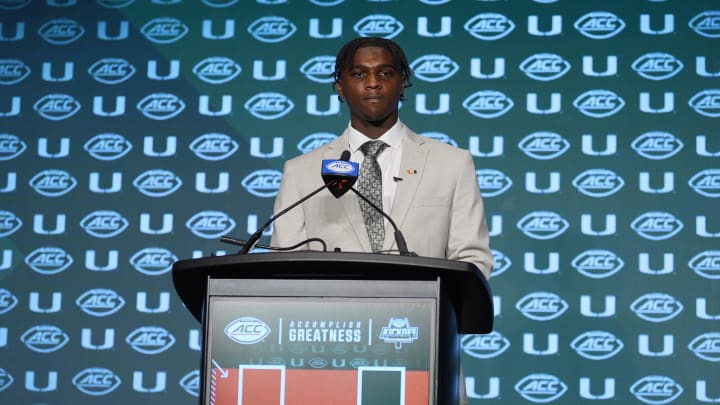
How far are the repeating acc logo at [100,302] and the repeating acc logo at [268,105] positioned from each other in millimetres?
1125

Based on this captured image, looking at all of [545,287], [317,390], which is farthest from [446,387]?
[545,287]

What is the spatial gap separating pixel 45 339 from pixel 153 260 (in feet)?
2.17

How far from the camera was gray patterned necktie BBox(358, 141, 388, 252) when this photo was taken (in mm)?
2557

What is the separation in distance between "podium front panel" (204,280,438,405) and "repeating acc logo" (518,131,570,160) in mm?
2898

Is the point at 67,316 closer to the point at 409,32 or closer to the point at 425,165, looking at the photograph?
the point at 409,32

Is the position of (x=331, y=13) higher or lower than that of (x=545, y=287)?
higher

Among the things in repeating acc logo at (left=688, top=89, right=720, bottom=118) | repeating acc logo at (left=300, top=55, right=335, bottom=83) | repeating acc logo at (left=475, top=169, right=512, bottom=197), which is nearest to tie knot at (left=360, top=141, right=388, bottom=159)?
repeating acc logo at (left=475, top=169, right=512, bottom=197)

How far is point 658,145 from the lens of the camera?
14.9ft

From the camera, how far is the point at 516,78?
4680 millimetres

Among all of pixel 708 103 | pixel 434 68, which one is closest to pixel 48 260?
pixel 434 68

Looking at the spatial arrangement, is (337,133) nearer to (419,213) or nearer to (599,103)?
(599,103)

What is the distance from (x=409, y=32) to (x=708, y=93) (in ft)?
4.71

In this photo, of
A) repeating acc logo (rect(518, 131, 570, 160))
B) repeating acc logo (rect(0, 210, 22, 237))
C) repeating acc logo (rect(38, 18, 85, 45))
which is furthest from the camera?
repeating acc logo (rect(38, 18, 85, 45))

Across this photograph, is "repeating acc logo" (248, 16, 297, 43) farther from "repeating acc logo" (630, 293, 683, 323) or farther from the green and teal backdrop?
"repeating acc logo" (630, 293, 683, 323)
